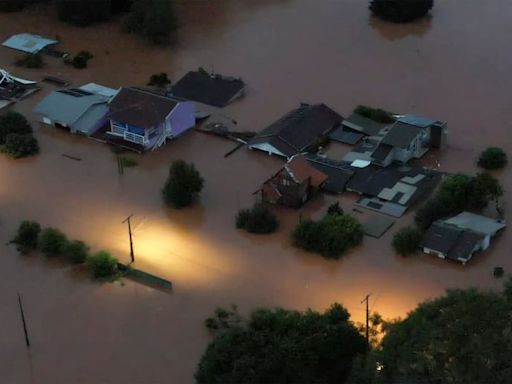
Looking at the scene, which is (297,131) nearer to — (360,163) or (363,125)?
(363,125)

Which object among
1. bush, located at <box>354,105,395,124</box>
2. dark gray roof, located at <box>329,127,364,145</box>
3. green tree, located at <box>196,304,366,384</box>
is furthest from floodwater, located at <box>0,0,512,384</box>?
dark gray roof, located at <box>329,127,364,145</box>

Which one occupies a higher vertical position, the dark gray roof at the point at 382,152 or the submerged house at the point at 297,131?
the dark gray roof at the point at 382,152

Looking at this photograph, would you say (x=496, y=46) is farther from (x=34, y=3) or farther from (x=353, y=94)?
(x=34, y=3)

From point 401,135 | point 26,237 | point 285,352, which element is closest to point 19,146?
point 26,237

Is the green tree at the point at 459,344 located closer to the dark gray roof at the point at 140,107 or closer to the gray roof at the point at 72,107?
the dark gray roof at the point at 140,107

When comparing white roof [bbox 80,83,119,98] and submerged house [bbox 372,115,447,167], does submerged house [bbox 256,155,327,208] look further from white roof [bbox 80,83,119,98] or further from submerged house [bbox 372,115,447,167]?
white roof [bbox 80,83,119,98]

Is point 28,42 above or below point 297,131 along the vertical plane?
below

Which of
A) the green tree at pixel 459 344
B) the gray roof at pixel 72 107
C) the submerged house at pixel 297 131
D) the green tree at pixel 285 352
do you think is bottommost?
the gray roof at pixel 72 107

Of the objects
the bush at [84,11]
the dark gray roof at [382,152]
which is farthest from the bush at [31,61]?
the dark gray roof at [382,152]
